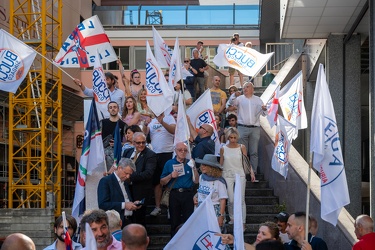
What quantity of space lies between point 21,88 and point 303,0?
76.3 feet

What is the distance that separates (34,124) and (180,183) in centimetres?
2693

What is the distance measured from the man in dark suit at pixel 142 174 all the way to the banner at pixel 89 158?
1.92 ft

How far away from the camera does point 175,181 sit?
45.4 feet

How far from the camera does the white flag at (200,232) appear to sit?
9.35 m

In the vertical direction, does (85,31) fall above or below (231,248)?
above

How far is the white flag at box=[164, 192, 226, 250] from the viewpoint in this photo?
30.7ft

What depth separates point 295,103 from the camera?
12758 mm

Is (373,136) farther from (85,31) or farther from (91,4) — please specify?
(91,4)

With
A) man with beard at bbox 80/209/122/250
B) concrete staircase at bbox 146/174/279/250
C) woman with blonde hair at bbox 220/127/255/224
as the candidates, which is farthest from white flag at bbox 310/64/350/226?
concrete staircase at bbox 146/174/279/250

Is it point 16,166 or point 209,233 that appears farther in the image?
point 16,166

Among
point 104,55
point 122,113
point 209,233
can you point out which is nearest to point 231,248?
point 209,233

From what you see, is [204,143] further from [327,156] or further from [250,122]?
[327,156]

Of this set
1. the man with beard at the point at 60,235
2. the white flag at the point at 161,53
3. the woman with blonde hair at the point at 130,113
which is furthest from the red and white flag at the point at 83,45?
the man with beard at the point at 60,235

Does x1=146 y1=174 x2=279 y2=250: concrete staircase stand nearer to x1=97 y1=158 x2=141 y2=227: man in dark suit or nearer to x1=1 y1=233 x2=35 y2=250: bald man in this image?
x1=97 y1=158 x2=141 y2=227: man in dark suit
